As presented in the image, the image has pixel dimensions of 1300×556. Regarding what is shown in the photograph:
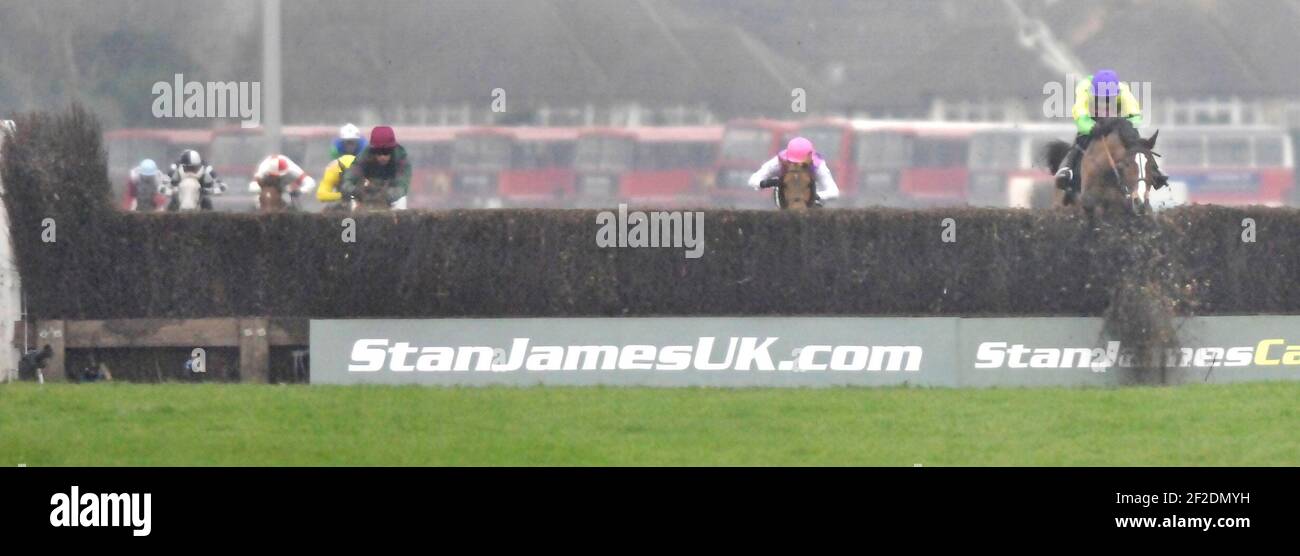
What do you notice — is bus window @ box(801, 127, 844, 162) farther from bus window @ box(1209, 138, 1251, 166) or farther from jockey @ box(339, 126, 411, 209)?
jockey @ box(339, 126, 411, 209)

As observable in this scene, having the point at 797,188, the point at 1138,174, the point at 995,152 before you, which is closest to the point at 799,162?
the point at 797,188

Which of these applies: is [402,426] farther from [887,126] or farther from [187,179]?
[887,126]

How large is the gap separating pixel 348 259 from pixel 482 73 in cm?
1699

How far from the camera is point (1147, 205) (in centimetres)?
1162

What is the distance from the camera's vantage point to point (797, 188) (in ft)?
42.3

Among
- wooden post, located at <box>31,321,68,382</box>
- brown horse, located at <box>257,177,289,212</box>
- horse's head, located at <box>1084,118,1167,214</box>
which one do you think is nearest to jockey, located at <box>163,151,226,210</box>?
brown horse, located at <box>257,177,289,212</box>

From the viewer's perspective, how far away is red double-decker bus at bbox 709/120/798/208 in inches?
1259

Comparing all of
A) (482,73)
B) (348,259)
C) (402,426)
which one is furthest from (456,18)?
(402,426)

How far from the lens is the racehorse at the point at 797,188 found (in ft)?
42.3

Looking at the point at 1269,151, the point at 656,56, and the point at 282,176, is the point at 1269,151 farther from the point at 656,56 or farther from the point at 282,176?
the point at 282,176

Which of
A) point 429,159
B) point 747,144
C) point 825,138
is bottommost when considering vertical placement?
point 429,159

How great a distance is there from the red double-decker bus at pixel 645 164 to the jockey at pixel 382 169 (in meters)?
16.1

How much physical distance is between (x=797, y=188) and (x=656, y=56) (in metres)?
17.2

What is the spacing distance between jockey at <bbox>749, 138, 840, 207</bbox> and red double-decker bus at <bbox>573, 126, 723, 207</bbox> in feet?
52.4
